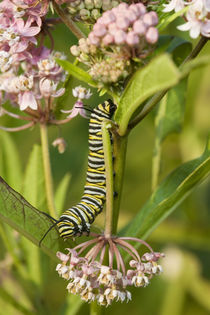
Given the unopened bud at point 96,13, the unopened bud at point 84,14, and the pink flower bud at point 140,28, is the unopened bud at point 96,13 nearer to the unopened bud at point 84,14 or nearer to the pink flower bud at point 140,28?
the unopened bud at point 84,14

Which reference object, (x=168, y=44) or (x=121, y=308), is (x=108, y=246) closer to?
(x=168, y=44)

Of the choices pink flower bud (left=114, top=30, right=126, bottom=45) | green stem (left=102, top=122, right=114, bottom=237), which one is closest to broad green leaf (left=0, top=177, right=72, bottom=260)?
green stem (left=102, top=122, right=114, bottom=237)

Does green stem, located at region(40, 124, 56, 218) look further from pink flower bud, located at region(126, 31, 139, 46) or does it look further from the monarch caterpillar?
pink flower bud, located at region(126, 31, 139, 46)

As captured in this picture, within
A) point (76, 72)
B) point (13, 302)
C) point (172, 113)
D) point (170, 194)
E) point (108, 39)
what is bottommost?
point (13, 302)

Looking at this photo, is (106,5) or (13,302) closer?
(106,5)

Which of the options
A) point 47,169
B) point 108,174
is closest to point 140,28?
point 108,174

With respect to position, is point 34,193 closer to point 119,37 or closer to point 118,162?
point 118,162
